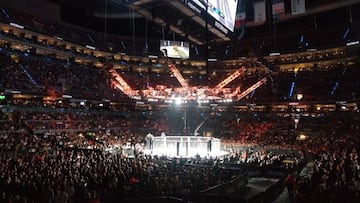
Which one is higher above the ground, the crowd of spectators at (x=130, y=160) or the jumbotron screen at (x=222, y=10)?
the jumbotron screen at (x=222, y=10)

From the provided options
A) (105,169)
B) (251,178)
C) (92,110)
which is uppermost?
(92,110)

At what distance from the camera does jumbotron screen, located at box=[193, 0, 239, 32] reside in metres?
15.2

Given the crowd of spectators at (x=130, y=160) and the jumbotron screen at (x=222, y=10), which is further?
the jumbotron screen at (x=222, y=10)

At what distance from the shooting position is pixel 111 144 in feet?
123

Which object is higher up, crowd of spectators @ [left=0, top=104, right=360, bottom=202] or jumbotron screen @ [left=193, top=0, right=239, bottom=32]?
jumbotron screen @ [left=193, top=0, right=239, bottom=32]

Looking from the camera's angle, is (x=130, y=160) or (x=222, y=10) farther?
(x=130, y=160)

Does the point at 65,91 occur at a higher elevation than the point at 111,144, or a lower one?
higher

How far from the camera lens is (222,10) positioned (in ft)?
54.3

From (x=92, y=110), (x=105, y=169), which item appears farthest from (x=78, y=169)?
(x=92, y=110)

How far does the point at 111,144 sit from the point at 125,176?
829 inches

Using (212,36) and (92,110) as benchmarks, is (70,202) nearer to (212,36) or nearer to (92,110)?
(212,36)

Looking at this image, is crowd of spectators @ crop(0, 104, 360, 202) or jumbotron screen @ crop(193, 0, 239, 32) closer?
crowd of spectators @ crop(0, 104, 360, 202)

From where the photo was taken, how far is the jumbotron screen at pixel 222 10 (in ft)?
50.0

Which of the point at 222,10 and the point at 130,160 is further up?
the point at 222,10
